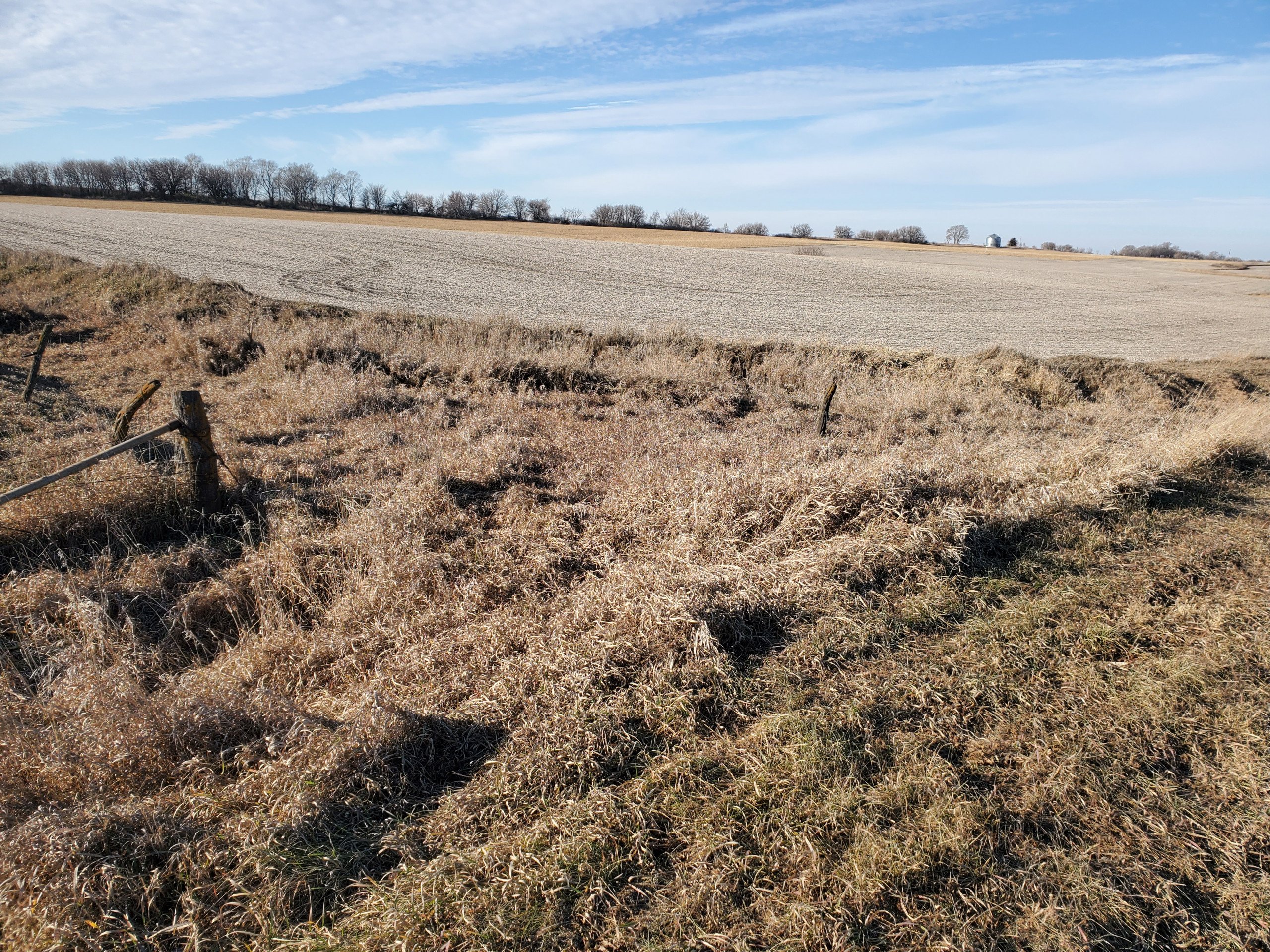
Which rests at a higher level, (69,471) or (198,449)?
(69,471)

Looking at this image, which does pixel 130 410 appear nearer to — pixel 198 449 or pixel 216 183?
pixel 198 449

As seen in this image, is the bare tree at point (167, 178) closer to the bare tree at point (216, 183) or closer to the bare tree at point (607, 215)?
the bare tree at point (216, 183)

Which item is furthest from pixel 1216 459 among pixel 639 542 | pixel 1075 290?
pixel 1075 290

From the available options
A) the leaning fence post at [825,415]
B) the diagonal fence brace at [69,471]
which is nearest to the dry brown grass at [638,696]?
the diagonal fence brace at [69,471]

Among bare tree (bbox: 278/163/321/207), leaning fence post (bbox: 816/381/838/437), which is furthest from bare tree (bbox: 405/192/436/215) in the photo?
leaning fence post (bbox: 816/381/838/437)

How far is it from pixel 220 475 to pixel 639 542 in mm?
4862

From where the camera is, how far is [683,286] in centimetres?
3609

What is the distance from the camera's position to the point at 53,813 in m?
3.20

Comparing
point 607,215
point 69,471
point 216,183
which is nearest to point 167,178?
point 216,183

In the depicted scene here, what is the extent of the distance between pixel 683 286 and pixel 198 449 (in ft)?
104

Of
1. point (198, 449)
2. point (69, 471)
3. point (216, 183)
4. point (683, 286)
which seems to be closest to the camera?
point (69, 471)

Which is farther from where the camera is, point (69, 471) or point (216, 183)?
point (216, 183)

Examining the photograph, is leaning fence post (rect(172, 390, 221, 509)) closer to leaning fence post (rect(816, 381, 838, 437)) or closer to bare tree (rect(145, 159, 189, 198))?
leaning fence post (rect(816, 381, 838, 437))

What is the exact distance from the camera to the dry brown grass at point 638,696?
297 centimetres
